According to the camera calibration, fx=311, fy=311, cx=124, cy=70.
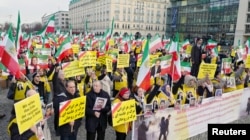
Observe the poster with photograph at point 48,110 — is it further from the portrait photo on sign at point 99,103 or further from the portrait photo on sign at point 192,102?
the portrait photo on sign at point 192,102

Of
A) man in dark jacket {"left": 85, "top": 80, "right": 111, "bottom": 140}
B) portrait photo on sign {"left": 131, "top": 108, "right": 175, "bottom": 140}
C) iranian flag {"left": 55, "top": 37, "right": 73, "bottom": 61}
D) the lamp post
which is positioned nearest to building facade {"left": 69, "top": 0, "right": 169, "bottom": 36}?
the lamp post

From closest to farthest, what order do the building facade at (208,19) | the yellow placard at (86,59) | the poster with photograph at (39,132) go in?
the poster with photograph at (39,132) → the yellow placard at (86,59) → the building facade at (208,19)

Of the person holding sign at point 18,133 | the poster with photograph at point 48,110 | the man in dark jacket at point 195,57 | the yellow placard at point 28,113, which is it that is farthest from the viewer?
the man in dark jacket at point 195,57

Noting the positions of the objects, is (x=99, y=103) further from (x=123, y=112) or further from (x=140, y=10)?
(x=140, y=10)

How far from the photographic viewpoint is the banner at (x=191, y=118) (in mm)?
5598

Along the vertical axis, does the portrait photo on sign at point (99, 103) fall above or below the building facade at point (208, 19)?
below

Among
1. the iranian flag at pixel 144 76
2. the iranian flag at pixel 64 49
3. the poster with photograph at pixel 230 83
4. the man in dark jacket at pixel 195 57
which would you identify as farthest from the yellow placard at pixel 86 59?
the man in dark jacket at pixel 195 57

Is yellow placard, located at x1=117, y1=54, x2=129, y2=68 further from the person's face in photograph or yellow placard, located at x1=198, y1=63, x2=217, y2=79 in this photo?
the person's face in photograph

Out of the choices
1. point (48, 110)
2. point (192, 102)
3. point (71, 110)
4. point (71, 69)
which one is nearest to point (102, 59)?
point (71, 69)

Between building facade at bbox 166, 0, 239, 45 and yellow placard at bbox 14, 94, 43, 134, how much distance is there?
53709 millimetres

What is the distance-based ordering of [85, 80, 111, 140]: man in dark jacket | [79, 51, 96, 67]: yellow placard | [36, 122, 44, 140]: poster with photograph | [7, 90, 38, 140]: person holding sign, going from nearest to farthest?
1. [7, 90, 38, 140]: person holding sign
2. [36, 122, 44, 140]: poster with photograph
3. [85, 80, 111, 140]: man in dark jacket
4. [79, 51, 96, 67]: yellow placard

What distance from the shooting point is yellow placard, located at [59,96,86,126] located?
4.95 m

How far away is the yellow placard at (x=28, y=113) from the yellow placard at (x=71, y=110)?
0.42 m

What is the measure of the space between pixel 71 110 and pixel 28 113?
0.86m
